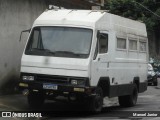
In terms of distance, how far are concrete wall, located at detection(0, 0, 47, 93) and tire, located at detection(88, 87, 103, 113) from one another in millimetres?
4261

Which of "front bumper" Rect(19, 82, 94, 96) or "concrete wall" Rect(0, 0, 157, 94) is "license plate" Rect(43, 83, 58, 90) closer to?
"front bumper" Rect(19, 82, 94, 96)

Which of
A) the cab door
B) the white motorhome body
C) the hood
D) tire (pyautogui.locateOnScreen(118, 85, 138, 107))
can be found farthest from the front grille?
tire (pyautogui.locateOnScreen(118, 85, 138, 107))

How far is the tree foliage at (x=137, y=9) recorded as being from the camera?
54.2 metres

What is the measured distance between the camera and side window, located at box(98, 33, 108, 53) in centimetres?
1489

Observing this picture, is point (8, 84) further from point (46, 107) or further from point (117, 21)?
point (117, 21)

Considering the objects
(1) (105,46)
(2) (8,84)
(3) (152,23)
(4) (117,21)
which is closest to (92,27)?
(1) (105,46)

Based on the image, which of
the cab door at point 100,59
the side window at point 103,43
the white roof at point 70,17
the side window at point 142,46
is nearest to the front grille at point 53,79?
the cab door at point 100,59

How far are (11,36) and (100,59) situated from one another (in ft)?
15.4

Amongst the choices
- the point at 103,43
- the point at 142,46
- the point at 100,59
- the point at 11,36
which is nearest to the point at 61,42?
the point at 100,59

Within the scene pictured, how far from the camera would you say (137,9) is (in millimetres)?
55375

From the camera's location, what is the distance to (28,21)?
768 inches

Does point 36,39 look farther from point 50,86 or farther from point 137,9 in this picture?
point 137,9

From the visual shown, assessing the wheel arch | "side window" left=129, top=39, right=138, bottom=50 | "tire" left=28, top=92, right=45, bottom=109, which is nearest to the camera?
"tire" left=28, top=92, right=45, bottom=109

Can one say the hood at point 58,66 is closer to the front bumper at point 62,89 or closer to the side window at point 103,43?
the front bumper at point 62,89
